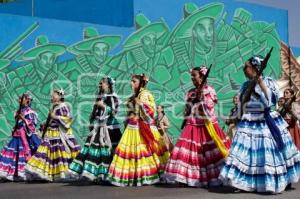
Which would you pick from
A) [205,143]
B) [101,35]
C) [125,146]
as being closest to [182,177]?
[205,143]

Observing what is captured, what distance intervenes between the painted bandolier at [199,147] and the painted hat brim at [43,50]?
8.46 metres

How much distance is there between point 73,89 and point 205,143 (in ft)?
29.8

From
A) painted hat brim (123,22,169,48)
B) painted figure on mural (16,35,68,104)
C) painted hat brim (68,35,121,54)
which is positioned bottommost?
painted figure on mural (16,35,68,104)

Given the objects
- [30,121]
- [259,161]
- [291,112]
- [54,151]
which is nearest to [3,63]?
[30,121]

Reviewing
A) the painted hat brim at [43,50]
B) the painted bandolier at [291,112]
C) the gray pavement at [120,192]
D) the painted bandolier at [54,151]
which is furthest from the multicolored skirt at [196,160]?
the painted hat brim at [43,50]

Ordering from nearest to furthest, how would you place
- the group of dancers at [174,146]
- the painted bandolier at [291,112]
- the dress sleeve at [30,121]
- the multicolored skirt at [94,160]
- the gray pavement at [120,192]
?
the gray pavement at [120,192] < the group of dancers at [174,146] < the multicolored skirt at [94,160] < the painted bandolier at [291,112] < the dress sleeve at [30,121]

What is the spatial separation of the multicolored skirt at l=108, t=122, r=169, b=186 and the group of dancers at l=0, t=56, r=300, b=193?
2 cm

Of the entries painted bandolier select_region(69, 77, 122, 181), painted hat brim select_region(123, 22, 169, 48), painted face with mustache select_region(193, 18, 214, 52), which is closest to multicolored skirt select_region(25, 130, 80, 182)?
painted bandolier select_region(69, 77, 122, 181)

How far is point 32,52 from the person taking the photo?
17125 mm

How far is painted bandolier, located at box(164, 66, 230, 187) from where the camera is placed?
9.33 metres

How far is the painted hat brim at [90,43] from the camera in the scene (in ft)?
59.4

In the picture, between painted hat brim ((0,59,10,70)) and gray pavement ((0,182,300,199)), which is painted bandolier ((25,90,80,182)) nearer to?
gray pavement ((0,182,300,199))

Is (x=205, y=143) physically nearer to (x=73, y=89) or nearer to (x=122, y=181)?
(x=122, y=181)

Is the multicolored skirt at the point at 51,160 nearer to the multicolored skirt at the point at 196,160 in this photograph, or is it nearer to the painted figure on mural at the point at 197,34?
the multicolored skirt at the point at 196,160
